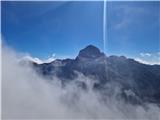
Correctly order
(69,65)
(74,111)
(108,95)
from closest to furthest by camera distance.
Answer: (74,111) → (108,95) → (69,65)

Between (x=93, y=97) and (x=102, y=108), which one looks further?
(x=93, y=97)

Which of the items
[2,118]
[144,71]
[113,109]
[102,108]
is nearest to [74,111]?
[102,108]

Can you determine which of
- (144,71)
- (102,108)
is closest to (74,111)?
(102,108)

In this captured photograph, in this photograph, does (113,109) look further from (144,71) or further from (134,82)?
(144,71)

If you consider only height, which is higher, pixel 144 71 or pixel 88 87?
pixel 144 71

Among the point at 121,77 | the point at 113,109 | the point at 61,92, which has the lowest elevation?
the point at 113,109

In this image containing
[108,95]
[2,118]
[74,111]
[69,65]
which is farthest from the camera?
[69,65]
